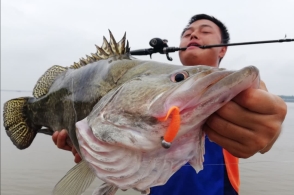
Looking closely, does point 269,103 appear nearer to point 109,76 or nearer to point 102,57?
point 109,76

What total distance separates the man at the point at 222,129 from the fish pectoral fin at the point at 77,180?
1.75 feet

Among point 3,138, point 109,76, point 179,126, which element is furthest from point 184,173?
point 3,138

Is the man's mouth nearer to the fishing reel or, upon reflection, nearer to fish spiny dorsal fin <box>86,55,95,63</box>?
the fishing reel

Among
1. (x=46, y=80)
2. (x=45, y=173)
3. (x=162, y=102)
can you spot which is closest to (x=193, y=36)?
(x=46, y=80)

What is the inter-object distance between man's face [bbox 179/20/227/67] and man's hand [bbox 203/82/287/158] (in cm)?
195

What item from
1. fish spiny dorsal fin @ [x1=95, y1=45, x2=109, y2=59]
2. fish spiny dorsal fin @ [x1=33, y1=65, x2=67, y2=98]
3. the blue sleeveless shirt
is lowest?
the blue sleeveless shirt

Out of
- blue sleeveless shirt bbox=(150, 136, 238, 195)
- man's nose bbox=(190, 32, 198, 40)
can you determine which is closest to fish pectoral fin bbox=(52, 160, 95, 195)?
blue sleeveless shirt bbox=(150, 136, 238, 195)

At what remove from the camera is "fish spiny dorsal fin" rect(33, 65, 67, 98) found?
3.08 meters

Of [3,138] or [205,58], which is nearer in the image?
[205,58]

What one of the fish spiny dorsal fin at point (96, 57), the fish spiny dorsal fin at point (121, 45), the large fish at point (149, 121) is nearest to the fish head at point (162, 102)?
the large fish at point (149, 121)

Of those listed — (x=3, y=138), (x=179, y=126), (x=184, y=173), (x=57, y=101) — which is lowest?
(x=3, y=138)

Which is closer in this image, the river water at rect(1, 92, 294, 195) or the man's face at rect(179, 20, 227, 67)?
the man's face at rect(179, 20, 227, 67)

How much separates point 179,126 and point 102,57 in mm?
1298

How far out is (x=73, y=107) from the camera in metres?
2.46
